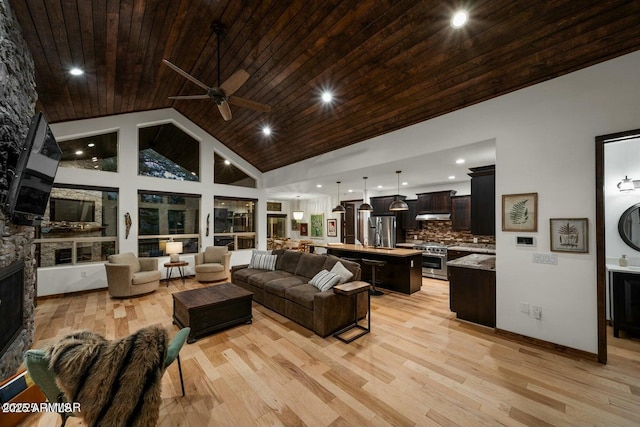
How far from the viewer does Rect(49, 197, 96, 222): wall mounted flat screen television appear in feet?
16.4

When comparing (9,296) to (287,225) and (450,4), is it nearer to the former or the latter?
(450,4)

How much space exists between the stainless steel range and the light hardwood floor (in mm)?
2794

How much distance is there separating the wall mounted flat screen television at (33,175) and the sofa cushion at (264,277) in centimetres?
290

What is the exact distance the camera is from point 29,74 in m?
2.84

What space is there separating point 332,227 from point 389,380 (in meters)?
7.85

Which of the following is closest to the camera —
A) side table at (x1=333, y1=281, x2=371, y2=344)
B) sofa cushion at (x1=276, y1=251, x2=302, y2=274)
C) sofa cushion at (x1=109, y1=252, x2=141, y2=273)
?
side table at (x1=333, y1=281, x2=371, y2=344)

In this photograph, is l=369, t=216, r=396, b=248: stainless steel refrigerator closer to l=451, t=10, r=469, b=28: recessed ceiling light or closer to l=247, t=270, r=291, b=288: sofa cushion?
l=247, t=270, r=291, b=288: sofa cushion

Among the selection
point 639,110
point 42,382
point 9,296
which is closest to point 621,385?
point 639,110

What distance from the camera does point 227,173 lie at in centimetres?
764

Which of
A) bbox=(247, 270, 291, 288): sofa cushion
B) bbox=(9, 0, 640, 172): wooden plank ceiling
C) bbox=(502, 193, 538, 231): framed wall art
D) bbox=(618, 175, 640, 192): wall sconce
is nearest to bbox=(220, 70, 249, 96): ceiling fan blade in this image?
bbox=(9, 0, 640, 172): wooden plank ceiling

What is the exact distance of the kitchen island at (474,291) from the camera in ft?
11.4

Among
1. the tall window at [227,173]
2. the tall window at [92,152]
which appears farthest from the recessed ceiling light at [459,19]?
the tall window at [92,152]

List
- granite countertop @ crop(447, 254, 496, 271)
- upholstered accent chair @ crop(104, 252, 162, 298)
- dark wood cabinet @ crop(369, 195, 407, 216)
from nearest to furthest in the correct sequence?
1. granite countertop @ crop(447, 254, 496, 271)
2. upholstered accent chair @ crop(104, 252, 162, 298)
3. dark wood cabinet @ crop(369, 195, 407, 216)

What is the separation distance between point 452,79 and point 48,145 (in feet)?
15.8
